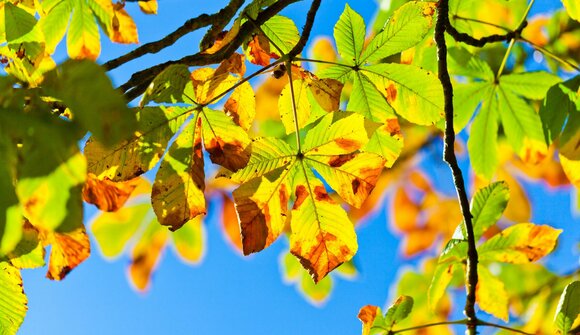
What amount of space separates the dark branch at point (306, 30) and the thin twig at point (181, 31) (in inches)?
4.0

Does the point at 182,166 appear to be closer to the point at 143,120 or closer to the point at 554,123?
the point at 143,120

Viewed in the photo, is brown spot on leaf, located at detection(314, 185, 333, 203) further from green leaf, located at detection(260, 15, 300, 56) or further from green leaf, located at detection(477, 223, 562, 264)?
green leaf, located at detection(477, 223, 562, 264)

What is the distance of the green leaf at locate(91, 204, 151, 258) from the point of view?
1606 mm

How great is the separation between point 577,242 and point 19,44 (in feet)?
4.25

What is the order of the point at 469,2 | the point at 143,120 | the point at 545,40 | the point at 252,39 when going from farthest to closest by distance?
1. the point at 545,40
2. the point at 469,2
3. the point at 252,39
4. the point at 143,120

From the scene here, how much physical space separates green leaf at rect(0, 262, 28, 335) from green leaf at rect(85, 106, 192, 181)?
7.0 inches

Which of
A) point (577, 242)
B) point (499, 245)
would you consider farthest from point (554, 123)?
point (577, 242)

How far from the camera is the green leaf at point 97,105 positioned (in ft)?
1.43

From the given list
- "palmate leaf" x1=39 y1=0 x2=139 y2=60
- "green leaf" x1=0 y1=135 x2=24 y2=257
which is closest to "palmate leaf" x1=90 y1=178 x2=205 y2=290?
"palmate leaf" x1=39 y1=0 x2=139 y2=60

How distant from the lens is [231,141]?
87 cm

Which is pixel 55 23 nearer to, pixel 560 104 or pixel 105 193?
pixel 105 193

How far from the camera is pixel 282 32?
1030 millimetres

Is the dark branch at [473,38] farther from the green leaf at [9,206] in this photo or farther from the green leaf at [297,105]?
the green leaf at [9,206]

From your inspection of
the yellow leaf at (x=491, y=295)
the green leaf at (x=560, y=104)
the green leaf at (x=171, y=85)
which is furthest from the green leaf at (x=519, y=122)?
the green leaf at (x=171, y=85)
